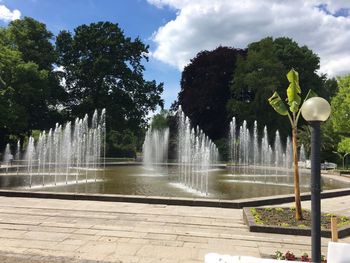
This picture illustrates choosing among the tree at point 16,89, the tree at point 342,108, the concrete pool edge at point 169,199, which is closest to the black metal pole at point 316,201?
the concrete pool edge at point 169,199

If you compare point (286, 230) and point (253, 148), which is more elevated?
point (253, 148)

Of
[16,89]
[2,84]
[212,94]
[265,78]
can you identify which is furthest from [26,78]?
[265,78]

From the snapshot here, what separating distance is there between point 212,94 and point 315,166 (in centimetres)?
4428

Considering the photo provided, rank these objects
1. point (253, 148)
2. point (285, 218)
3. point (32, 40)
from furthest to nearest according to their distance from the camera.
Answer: point (253, 148) < point (32, 40) < point (285, 218)

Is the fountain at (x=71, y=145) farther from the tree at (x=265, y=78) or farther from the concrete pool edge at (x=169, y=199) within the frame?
the concrete pool edge at (x=169, y=199)

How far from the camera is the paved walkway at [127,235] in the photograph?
22.5 feet

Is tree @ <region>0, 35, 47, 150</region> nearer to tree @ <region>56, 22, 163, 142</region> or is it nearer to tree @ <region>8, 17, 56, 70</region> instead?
tree @ <region>8, 17, 56, 70</region>

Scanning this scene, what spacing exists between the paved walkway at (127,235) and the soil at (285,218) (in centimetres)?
50

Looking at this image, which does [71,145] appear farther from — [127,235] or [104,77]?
[127,235]

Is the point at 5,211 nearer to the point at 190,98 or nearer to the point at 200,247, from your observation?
the point at 200,247

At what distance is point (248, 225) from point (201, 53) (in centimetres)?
4459

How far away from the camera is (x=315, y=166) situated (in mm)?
5367

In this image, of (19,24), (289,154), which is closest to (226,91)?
(289,154)

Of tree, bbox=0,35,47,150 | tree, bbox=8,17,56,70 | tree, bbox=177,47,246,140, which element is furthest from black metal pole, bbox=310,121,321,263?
tree, bbox=177,47,246,140
